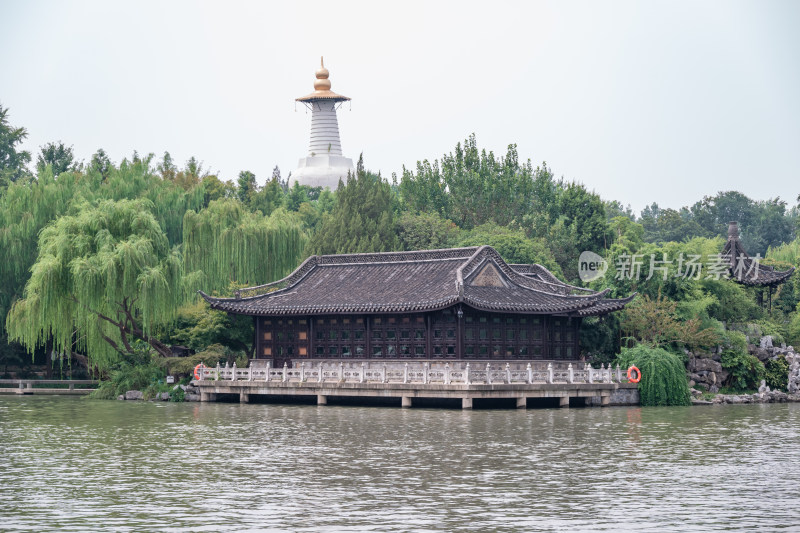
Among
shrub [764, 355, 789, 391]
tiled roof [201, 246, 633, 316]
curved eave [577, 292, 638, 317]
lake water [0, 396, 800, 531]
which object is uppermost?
tiled roof [201, 246, 633, 316]

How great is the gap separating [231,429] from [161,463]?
25.4ft

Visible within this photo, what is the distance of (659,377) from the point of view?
137 feet

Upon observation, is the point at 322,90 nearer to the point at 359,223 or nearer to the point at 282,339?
the point at 359,223

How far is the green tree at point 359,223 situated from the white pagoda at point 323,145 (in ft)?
150

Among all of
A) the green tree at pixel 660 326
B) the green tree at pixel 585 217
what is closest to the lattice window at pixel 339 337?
the green tree at pixel 660 326

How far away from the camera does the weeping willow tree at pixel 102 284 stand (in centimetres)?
4438

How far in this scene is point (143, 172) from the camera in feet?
191

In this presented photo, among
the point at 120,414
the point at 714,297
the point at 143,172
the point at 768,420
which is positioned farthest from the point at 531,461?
the point at 143,172

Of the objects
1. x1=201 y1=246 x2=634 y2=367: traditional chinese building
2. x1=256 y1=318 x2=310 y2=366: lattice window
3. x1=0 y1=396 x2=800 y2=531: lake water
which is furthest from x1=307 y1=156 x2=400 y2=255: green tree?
x1=0 y1=396 x2=800 y2=531: lake water

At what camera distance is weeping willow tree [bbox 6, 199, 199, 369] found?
146 feet

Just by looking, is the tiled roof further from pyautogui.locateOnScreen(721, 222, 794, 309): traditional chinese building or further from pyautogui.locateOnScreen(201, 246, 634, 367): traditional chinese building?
pyautogui.locateOnScreen(721, 222, 794, 309): traditional chinese building

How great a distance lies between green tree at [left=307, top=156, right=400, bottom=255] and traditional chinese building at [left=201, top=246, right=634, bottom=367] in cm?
1214

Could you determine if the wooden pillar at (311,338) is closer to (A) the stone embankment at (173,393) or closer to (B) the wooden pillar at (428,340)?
(A) the stone embankment at (173,393)

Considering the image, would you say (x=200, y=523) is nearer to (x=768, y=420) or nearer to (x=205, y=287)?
(x=768, y=420)
